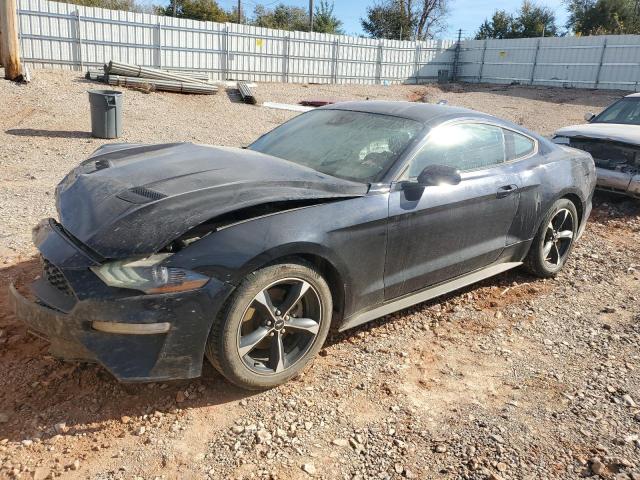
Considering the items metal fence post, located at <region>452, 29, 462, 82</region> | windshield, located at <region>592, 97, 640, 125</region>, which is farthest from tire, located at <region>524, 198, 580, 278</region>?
metal fence post, located at <region>452, 29, 462, 82</region>

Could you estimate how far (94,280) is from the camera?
2492mm

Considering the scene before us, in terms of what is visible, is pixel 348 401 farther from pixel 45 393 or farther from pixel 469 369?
pixel 45 393

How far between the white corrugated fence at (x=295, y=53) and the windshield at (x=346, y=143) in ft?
52.5

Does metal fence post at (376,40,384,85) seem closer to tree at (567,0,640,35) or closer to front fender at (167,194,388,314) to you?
tree at (567,0,640,35)

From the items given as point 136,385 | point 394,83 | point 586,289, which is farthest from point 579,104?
point 136,385

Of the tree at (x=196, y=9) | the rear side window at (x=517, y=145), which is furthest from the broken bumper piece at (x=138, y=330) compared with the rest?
the tree at (x=196, y=9)

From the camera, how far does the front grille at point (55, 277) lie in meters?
2.62

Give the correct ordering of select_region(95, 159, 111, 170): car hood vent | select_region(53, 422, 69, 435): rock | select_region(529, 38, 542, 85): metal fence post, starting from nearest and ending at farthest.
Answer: select_region(53, 422, 69, 435): rock → select_region(95, 159, 111, 170): car hood vent → select_region(529, 38, 542, 85): metal fence post

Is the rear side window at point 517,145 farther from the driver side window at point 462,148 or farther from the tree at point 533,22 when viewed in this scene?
the tree at point 533,22

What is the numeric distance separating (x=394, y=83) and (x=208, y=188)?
25829 mm

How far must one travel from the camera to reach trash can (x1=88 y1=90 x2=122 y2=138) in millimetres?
10875

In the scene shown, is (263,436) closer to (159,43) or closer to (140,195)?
(140,195)

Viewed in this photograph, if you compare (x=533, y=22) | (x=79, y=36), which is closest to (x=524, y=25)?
(x=533, y=22)

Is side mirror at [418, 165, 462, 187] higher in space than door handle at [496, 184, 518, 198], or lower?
higher
